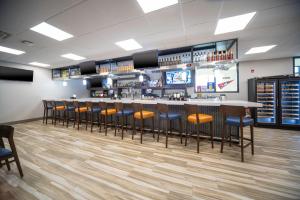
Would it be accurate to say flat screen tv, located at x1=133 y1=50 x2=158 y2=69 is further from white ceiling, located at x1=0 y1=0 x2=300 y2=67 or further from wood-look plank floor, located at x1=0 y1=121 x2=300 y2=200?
wood-look plank floor, located at x1=0 y1=121 x2=300 y2=200

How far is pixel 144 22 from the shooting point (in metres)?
2.74

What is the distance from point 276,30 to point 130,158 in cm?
451

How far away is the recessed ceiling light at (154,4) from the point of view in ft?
7.03

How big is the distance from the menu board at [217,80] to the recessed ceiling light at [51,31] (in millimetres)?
5399

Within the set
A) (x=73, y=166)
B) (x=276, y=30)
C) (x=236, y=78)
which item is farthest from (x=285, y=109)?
(x=73, y=166)

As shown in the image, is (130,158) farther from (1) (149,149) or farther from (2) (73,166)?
(2) (73,166)

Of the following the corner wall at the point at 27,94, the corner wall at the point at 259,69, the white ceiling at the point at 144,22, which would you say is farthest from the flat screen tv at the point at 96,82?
the corner wall at the point at 259,69

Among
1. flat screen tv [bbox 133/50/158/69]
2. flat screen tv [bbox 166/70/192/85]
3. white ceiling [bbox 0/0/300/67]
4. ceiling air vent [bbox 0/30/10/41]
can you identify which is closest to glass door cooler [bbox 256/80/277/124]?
white ceiling [bbox 0/0/300/67]

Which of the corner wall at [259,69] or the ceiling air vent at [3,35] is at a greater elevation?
the ceiling air vent at [3,35]

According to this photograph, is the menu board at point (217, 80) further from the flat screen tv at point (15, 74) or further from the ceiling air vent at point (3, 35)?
the flat screen tv at point (15, 74)

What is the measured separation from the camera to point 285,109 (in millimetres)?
4727

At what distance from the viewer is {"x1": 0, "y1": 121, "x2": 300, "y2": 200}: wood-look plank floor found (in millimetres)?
1744

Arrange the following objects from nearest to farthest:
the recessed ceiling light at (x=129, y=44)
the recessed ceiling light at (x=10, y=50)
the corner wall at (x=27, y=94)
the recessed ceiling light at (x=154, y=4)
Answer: the recessed ceiling light at (x=154, y=4)
the recessed ceiling light at (x=129, y=44)
the recessed ceiling light at (x=10, y=50)
the corner wall at (x=27, y=94)

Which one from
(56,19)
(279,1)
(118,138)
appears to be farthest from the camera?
(118,138)
